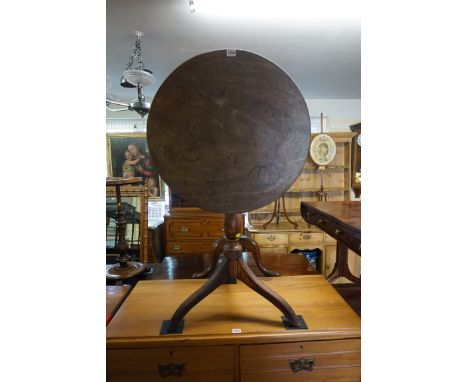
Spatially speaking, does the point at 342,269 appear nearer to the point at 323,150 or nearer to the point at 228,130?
the point at 228,130

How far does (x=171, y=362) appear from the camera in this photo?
2.99 ft

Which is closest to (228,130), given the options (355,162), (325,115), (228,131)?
(228,131)

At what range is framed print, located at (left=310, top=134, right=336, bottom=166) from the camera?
3.56 meters

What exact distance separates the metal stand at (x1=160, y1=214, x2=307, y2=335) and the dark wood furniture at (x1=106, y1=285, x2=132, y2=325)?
0.26 metres

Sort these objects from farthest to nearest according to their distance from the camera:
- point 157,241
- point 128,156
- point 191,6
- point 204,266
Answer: point 128,156
point 157,241
point 191,6
point 204,266

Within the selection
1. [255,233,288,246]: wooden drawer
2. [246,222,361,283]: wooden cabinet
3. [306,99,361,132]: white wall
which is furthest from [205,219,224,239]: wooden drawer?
[306,99,361,132]: white wall

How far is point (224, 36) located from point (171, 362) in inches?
93.2

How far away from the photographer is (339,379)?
37.9 inches

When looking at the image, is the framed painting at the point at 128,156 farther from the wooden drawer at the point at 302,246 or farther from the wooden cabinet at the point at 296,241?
the wooden drawer at the point at 302,246

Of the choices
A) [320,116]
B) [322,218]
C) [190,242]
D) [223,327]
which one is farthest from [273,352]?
[320,116]

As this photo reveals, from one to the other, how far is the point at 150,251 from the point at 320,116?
325 centimetres

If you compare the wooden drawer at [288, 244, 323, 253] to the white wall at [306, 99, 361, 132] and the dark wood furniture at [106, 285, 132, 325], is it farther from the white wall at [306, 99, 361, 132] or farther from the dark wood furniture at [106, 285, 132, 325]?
the dark wood furniture at [106, 285, 132, 325]

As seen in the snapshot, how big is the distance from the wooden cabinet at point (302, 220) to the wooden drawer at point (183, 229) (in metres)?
0.69

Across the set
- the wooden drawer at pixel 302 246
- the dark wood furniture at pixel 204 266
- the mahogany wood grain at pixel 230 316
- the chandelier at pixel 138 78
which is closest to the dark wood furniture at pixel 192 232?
the wooden drawer at pixel 302 246
